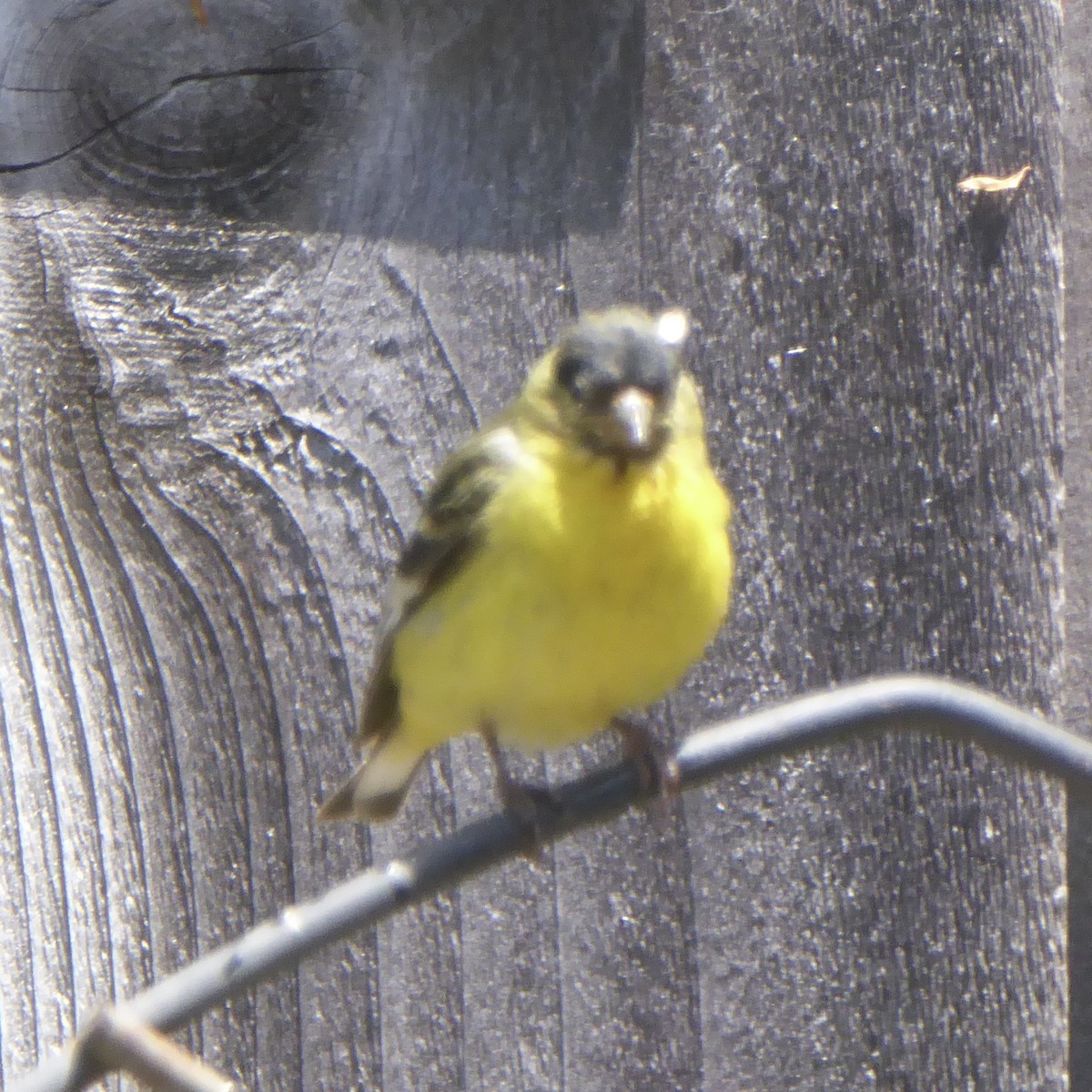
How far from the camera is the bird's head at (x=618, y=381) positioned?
2.15m

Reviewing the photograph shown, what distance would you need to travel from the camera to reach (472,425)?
2.09 meters

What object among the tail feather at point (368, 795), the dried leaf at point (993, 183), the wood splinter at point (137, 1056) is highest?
the dried leaf at point (993, 183)

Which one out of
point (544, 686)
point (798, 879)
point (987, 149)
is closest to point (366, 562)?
point (544, 686)

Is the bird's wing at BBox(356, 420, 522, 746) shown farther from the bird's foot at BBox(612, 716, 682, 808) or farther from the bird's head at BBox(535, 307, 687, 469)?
the bird's foot at BBox(612, 716, 682, 808)

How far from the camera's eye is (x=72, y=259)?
6.45 feet

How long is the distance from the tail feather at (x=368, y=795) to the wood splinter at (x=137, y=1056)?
76 centimetres

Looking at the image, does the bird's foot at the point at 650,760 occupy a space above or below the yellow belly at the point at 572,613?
below

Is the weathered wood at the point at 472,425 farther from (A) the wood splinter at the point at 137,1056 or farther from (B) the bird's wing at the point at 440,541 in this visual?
(A) the wood splinter at the point at 137,1056

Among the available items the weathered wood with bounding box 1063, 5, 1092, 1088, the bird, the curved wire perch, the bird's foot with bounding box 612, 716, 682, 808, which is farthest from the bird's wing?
the weathered wood with bounding box 1063, 5, 1092, 1088

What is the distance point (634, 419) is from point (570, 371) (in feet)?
0.39

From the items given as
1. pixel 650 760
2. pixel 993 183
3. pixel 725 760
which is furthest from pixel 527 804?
pixel 993 183

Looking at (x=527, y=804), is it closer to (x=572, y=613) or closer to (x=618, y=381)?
(x=572, y=613)

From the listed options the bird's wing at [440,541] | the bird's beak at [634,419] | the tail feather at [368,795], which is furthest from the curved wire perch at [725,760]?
the bird's beak at [634,419]

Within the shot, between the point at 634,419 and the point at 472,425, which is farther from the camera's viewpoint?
the point at 634,419
